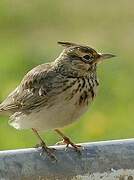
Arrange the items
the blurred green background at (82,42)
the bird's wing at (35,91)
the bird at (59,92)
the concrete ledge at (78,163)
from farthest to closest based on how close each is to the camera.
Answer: the blurred green background at (82,42)
the bird's wing at (35,91)
the bird at (59,92)
the concrete ledge at (78,163)

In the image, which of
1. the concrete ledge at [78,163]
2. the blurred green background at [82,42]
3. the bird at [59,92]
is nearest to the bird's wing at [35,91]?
the bird at [59,92]

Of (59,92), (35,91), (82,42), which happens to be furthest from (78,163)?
(82,42)

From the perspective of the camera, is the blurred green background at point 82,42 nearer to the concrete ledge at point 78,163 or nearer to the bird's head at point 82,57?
the bird's head at point 82,57

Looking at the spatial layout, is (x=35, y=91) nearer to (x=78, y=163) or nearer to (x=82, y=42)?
(x=78, y=163)

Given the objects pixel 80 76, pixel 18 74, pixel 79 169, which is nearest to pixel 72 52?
pixel 80 76

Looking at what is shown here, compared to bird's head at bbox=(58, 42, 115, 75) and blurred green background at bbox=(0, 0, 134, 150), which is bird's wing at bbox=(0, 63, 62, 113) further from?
blurred green background at bbox=(0, 0, 134, 150)

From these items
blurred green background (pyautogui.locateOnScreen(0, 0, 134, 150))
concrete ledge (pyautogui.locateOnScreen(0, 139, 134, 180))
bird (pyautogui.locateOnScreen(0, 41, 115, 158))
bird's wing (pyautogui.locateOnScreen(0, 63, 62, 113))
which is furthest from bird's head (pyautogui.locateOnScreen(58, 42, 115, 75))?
blurred green background (pyautogui.locateOnScreen(0, 0, 134, 150))
